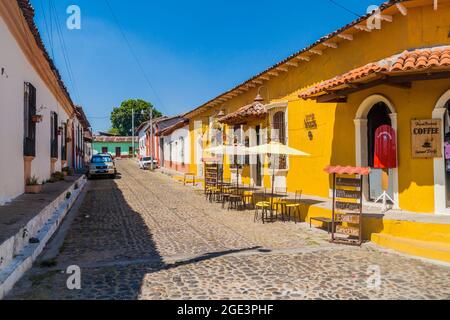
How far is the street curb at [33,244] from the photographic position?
466 cm

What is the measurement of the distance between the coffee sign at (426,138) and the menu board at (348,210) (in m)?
1.40

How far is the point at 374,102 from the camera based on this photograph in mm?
9062

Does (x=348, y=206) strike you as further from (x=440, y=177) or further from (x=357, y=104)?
(x=357, y=104)

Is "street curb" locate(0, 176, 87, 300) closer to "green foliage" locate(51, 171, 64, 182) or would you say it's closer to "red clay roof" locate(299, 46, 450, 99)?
"green foliage" locate(51, 171, 64, 182)

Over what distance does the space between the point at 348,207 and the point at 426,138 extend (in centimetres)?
215

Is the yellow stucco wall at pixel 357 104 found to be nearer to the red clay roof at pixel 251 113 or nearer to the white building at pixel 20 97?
the red clay roof at pixel 251 113

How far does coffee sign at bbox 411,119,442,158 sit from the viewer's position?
7672mm

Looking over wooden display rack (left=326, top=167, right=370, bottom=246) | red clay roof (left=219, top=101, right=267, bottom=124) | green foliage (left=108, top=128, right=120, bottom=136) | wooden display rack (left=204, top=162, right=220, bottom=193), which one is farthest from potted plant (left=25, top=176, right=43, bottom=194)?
green foliage (left=108, top=128, right=120, bottom=136)

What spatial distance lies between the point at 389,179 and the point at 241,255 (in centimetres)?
433

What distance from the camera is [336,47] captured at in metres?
10.2

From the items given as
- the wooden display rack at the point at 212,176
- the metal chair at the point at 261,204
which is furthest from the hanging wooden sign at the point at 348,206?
the wooden display rack at the point at 212,176

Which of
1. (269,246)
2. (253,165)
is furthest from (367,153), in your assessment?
(253,165)

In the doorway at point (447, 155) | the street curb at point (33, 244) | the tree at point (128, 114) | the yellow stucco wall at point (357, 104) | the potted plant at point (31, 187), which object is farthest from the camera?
the tree at point (128, 114)

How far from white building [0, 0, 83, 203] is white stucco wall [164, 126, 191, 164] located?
14.3m
